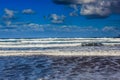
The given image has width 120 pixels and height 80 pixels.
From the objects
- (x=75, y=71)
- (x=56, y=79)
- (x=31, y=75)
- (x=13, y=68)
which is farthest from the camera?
(x=13, y=68)

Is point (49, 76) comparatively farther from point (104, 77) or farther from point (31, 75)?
point (104, 77)

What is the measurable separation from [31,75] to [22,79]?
4.13ft

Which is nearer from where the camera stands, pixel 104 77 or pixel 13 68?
pixel 104 77

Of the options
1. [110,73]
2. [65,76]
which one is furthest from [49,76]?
A: [110,73]

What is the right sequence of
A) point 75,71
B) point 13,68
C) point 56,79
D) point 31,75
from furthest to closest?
1. point 13,68
2. point 75,71
3. point 31,75
4. point 56,79

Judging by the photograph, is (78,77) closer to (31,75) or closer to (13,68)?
(31,75)

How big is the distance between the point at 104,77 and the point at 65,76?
71.9 inches

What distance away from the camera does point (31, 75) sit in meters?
18.0

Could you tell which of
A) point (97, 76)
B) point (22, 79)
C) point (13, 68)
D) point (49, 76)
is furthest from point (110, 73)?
point (13, 68)

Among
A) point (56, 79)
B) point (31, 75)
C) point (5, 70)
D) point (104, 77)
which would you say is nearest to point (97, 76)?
point (104, 77)

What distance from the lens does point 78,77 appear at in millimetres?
17156

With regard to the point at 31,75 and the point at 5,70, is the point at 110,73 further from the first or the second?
the point at 5,70

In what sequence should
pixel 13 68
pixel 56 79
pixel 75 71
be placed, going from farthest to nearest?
pixel 13 68 → pixel 75 71 → pixel 56 79

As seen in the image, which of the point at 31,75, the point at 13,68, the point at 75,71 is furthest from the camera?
the point at 13,68
